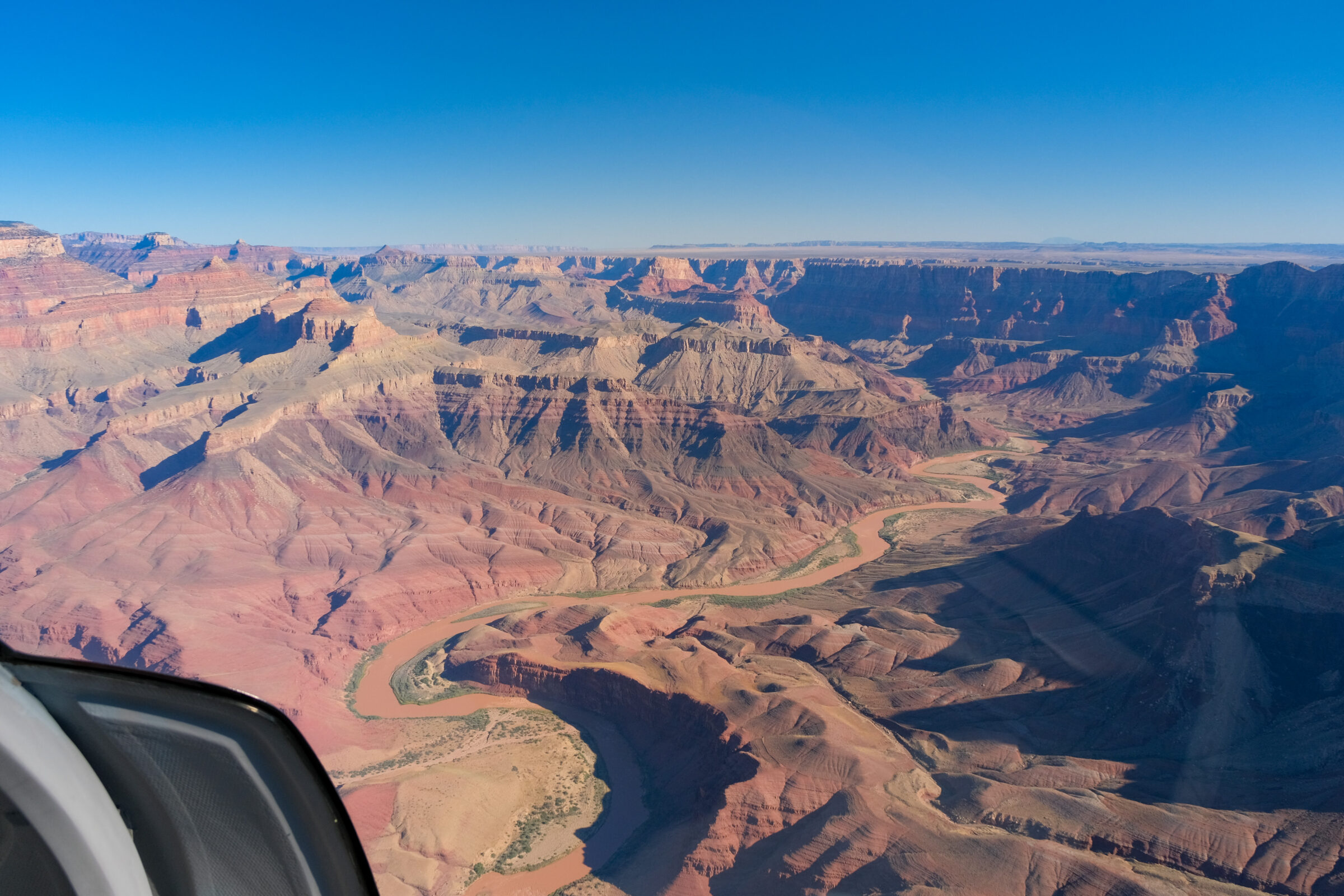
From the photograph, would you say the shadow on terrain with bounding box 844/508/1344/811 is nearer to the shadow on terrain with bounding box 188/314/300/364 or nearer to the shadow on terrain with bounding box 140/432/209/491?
the shadow on terrain with bounding box 140/432/209/491

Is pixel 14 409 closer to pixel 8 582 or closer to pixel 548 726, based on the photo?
pixel 8 582

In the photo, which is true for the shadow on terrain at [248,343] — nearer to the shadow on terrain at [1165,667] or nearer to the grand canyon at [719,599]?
the grand canyon at [719,599]

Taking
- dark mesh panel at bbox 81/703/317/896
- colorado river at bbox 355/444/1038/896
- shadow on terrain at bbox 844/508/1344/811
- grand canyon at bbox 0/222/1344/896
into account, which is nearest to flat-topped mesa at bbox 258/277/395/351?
grand canyon at bbox 0/222/1344/896

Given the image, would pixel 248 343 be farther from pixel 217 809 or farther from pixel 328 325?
pixel 217 809

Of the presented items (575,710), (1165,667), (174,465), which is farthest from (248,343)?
(1165,667)

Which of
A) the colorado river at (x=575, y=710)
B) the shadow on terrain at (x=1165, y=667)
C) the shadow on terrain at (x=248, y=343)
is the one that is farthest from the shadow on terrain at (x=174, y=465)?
the shadow on terrain at (x=1165, y=667)
